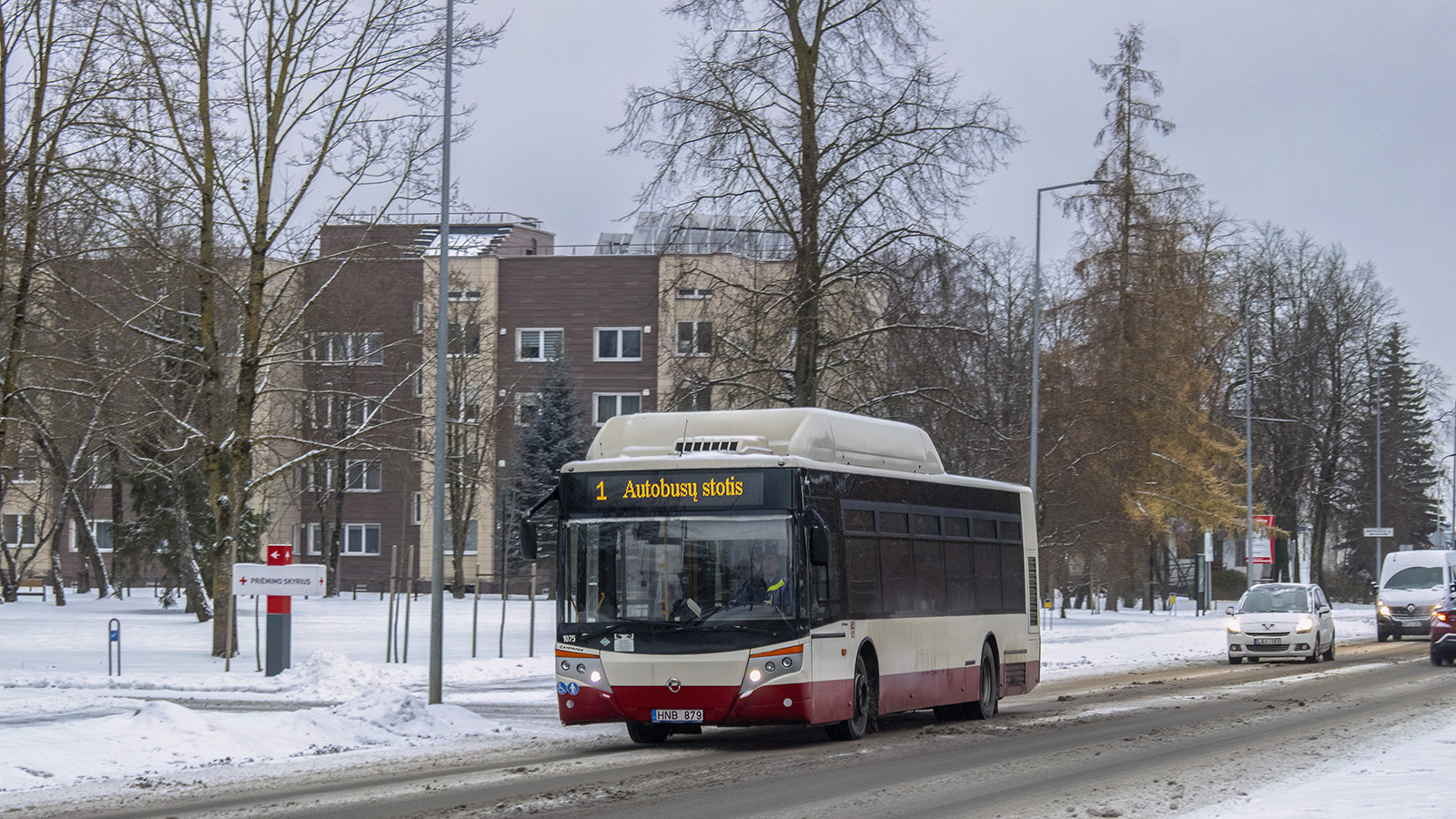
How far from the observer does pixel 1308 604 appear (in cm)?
3216

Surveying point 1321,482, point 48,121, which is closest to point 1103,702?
point 48,121

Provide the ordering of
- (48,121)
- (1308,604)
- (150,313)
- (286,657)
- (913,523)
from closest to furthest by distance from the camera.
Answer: (913,523) → (48,121) → (286,657) → (150,313) → (1308,604)

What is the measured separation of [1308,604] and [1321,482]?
4298 cm

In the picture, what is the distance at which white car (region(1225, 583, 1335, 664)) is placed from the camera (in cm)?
3181

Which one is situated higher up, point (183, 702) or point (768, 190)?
point (768, 190)

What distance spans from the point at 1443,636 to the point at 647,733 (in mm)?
19085

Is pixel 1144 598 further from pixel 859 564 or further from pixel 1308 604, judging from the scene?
pixel 859 564

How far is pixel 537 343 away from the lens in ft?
242

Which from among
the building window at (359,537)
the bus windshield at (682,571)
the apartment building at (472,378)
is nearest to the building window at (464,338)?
the apartment building at (472,378)

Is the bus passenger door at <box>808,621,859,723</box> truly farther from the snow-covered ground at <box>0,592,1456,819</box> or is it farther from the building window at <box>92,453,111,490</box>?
the building window at <box>92,453,111,490</box>

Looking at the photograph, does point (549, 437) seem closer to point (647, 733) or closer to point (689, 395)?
point (689, 395)

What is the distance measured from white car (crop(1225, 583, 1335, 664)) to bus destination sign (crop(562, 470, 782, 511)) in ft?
62.9

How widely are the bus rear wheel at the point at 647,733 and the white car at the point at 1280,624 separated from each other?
18.5 meters

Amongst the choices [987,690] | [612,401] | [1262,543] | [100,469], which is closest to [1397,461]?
[1262,543]
